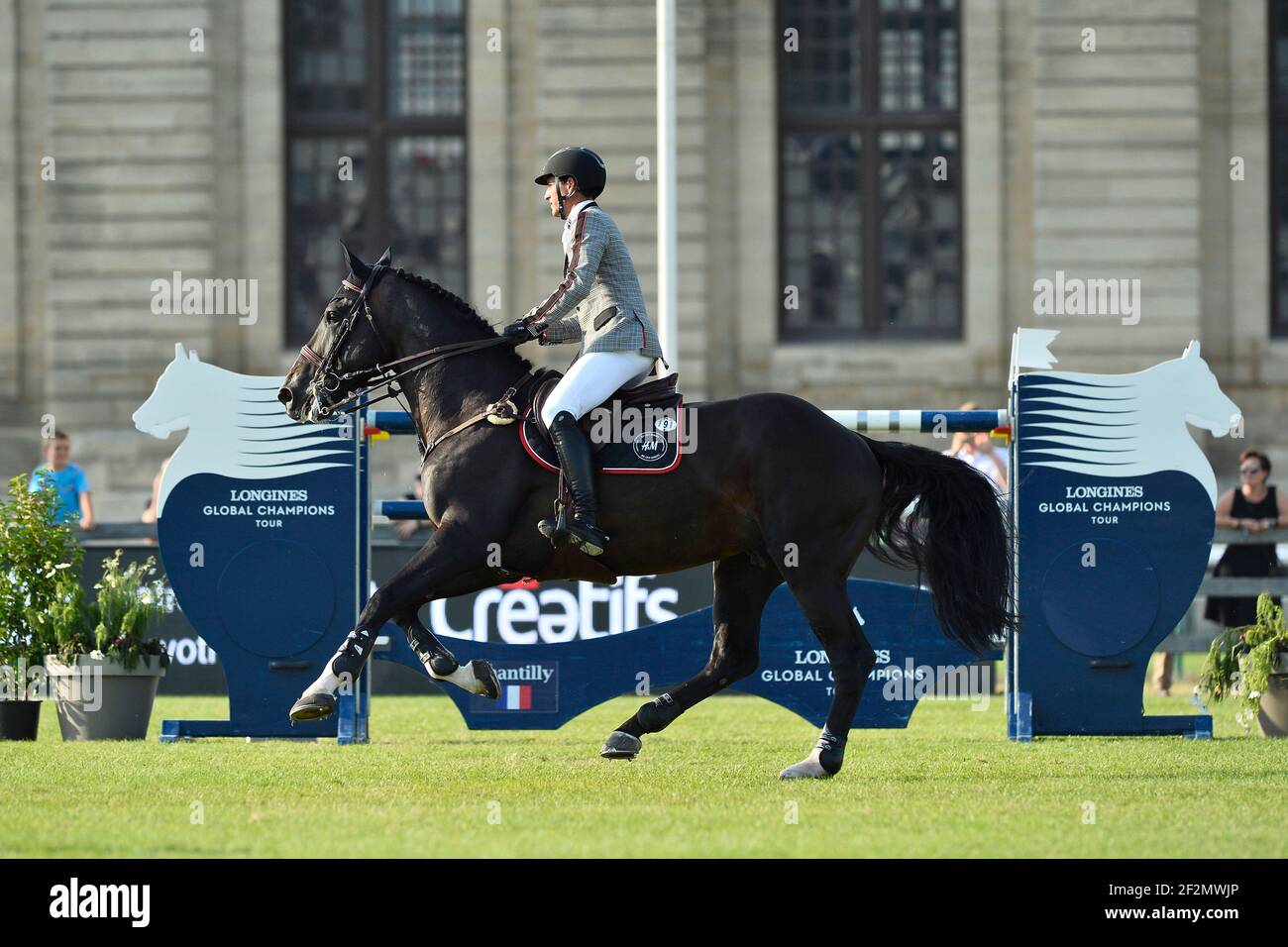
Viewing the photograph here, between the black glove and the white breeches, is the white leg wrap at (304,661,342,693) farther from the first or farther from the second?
the black glove

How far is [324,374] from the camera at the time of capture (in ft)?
31.1

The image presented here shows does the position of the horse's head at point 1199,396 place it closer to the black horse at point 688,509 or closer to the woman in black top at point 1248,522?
the black horse at point 688,509

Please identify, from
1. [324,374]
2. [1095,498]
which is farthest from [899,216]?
[324,374]

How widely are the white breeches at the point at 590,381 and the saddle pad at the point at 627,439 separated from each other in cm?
9

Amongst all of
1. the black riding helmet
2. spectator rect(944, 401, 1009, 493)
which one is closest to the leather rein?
the black riding helmet

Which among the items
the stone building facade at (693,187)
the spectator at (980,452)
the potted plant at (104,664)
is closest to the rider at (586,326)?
the potted plant at (104,664)

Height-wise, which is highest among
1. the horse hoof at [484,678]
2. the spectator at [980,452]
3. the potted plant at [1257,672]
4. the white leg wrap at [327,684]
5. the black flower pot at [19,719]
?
the spectator at [980,452]

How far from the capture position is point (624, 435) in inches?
355

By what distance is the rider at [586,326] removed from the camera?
8789 millimetres

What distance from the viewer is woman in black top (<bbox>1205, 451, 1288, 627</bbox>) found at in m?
16.0

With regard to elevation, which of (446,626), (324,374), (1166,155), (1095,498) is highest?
(1166,155)
